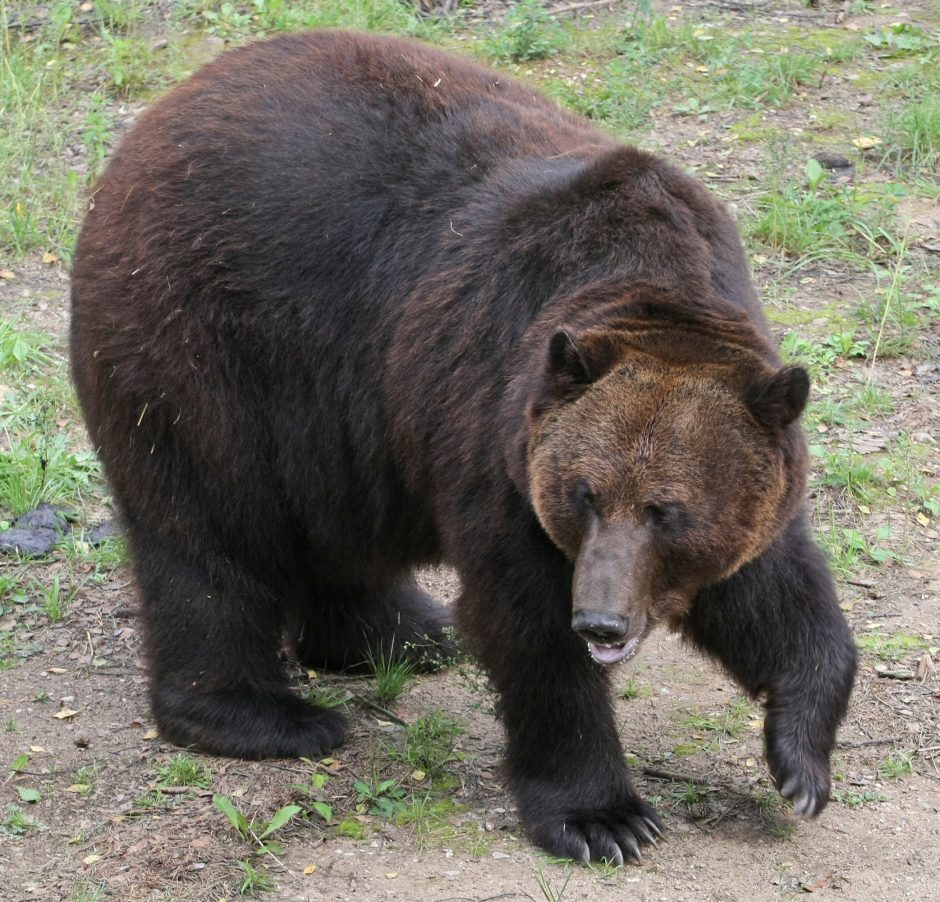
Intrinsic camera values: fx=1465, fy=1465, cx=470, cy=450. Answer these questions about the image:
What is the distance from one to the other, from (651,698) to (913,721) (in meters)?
1.16

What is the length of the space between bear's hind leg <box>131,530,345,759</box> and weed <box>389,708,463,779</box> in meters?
0.34

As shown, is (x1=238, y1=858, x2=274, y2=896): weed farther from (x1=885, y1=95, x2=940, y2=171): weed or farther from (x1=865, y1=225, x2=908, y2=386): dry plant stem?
(x1=885, y1=95, x2=940, y2=171): weed

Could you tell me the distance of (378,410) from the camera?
593 cm

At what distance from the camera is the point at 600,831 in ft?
17.7

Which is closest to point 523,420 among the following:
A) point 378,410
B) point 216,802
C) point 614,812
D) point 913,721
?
point 378,410

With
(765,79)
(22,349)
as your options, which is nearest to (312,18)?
(765,79)

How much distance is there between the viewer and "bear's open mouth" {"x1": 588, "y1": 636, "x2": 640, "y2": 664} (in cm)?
487

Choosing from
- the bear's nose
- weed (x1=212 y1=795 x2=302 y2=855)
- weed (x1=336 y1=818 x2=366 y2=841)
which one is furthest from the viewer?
weed (x1=336 y1=818 x2=366 y2=841)

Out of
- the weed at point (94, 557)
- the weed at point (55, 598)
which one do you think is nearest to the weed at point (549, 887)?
the weed at point (55, 598)

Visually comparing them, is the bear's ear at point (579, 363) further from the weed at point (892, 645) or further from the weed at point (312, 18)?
the weed at point (312, 18)

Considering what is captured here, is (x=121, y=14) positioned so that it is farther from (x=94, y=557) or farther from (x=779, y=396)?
(x=779, y=396)

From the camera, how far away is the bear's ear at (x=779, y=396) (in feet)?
15.4

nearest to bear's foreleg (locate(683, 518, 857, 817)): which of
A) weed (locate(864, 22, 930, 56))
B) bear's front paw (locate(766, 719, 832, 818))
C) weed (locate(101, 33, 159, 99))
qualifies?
bear's front paw (locate(766, 719, 832, 818))

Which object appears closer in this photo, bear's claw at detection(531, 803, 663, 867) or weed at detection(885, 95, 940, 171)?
bear's claw at detection(531, 803, 663, 867)
